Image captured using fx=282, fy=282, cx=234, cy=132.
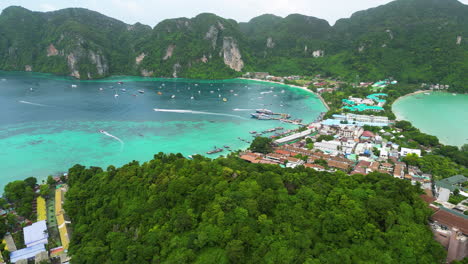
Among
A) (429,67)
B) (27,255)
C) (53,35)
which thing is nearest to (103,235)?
(27,255)

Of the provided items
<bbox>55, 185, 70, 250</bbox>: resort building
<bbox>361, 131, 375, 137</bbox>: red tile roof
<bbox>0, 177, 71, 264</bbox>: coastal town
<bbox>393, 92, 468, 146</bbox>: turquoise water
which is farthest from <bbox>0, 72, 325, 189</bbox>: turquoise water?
<bbox>393, 92, 468, 146</bbox>: turquoise water

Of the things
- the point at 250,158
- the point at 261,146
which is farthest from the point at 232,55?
the point at 250,158

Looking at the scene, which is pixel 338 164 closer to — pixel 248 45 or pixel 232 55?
pixel 232 55

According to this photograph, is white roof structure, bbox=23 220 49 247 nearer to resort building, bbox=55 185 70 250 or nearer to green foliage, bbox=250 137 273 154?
resort building, bbox=55 185 70 250

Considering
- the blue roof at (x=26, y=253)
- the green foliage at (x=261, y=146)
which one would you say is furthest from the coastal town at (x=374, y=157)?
the blue roof at (x=26, y=253)

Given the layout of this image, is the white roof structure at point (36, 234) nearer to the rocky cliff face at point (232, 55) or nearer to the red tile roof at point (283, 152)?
the red tile roof at point (283, 152)
